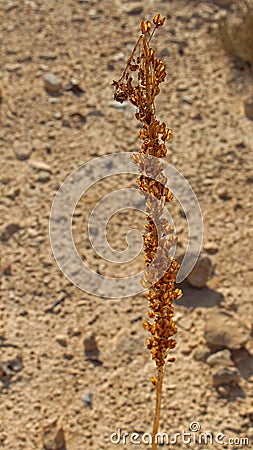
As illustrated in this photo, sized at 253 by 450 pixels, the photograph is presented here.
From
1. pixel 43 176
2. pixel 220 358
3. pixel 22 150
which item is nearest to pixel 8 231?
pixel 43 176

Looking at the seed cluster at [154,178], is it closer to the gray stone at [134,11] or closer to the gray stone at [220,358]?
the gray stone at [220,358]

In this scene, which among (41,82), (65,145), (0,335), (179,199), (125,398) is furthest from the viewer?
(41,82)

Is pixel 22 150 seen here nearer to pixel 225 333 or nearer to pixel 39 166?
pixel 39 166

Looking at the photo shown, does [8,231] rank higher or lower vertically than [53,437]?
higher

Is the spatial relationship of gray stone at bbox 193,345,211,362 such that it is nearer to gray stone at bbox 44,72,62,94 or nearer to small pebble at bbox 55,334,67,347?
small pebble at bbox 55,334,67,347

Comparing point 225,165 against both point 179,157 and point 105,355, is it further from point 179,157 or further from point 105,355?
point 105,355

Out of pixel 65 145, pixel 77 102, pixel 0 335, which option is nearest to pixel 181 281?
pixel 0 335

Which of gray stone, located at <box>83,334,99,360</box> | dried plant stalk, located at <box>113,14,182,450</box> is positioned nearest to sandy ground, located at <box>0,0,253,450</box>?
gray stone, located at <box>83,334,99,360</box>
